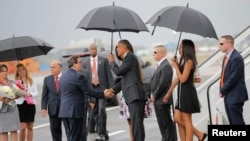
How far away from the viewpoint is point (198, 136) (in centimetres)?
1088

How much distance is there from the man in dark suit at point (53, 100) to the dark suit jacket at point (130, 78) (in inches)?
45.5

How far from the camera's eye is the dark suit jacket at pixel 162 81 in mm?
11461

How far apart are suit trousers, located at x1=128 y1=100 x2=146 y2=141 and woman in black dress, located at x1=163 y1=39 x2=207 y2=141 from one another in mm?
695

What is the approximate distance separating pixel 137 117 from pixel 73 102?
103 cm

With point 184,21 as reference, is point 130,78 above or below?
below

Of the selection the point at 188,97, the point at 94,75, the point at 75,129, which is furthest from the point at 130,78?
the point at 94,75

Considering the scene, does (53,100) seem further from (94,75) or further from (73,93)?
(94,75)

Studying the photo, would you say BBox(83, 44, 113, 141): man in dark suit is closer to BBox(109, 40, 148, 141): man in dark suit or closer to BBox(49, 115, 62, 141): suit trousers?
BBox(49, 115, 62, 141): suit trousers

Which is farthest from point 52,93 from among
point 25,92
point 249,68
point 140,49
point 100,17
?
point 140,49

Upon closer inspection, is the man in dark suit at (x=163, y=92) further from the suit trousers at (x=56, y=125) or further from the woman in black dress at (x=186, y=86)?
the suit trousers at (x=56, y=125)

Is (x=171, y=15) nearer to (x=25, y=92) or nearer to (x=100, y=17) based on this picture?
(x=100, y=17)

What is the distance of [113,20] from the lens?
11.4 m

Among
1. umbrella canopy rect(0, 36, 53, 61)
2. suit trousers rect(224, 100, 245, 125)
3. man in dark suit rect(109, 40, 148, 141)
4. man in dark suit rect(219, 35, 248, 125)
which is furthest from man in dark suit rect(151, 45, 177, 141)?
umbrella canopy rect(0, 36, 53, 61)

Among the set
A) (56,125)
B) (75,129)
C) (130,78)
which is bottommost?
(56,125)
